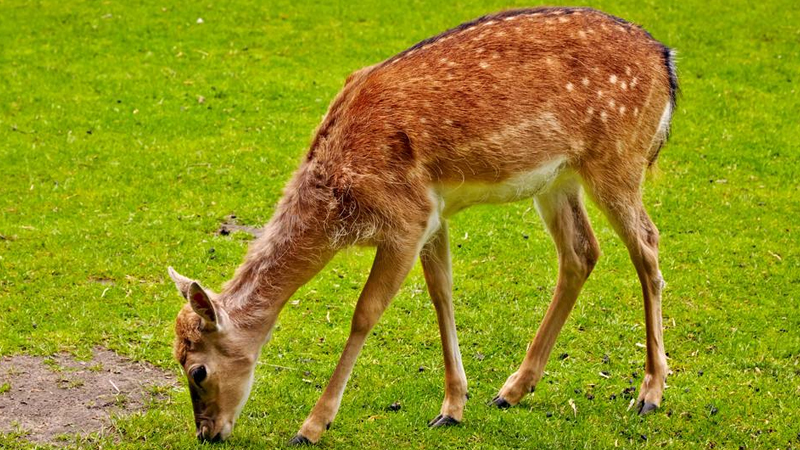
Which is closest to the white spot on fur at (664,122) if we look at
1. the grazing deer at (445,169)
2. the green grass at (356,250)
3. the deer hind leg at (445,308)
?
the grazing deer at (445,169)

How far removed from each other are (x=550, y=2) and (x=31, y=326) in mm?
9955

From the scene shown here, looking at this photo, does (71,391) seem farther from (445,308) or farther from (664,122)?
(664,122)

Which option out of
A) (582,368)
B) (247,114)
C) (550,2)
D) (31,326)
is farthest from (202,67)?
(582,368)

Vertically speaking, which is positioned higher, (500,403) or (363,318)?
(363,318)

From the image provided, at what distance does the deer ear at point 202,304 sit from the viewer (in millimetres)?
5609

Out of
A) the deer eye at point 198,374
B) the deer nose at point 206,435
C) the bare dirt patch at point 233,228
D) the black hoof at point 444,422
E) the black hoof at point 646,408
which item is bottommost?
the bare dirt patch at point 233,228

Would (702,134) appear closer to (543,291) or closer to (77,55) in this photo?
(543,291)

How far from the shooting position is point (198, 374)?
591 cm

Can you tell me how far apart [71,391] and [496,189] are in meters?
2.98

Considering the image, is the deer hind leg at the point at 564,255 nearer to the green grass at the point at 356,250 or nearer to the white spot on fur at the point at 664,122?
the green grass at the point at 356,250

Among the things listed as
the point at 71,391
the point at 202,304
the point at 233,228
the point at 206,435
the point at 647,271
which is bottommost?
the point at 233,228

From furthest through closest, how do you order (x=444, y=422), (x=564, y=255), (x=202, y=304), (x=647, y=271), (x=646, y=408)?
(x=564, y=255) < (x=647, y=271) < (x=646, y=408) < (x=444, y=422) < (x=202, y=304)

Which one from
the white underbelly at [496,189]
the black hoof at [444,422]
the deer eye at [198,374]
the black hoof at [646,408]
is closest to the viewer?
the deer eye at [198,374]

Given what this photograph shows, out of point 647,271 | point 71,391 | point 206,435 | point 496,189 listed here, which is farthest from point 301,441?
point 647,271
